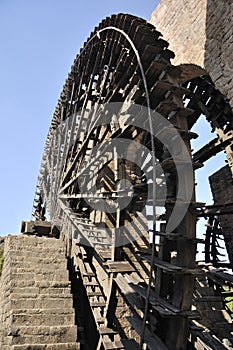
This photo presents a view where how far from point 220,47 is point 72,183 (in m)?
3.30

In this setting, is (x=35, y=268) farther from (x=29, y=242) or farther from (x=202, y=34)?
(x=202, y=34)

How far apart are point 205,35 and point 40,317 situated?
13.1 feet

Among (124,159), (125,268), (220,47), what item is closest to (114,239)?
(125,268)

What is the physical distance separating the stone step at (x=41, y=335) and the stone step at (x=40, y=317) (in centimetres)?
8

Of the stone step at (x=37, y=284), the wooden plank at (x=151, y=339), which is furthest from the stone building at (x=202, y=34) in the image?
the stone step at (x=37, y=284)

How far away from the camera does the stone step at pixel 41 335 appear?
3705 mm

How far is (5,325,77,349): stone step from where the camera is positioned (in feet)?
12.2

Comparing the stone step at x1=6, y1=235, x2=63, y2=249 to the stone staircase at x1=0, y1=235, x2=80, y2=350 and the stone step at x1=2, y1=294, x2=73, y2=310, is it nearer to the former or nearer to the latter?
the stone staircase at x1=0, y1=235, x2=80, y2=350

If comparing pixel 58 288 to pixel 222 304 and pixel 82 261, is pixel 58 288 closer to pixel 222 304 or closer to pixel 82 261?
pixel 82 261

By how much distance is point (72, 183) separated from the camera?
20.0 feet

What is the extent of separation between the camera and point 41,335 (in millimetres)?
3787

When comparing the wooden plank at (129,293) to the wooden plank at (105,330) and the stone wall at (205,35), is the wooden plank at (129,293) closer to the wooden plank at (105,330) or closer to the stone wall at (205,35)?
the wooden plank at (105,330)

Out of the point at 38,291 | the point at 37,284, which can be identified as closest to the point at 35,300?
the point at 38,291

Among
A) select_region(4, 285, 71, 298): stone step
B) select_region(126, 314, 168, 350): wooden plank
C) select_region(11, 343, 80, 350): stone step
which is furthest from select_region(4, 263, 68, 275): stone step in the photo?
select_region(126, 314, 168, 350): wooden plank
